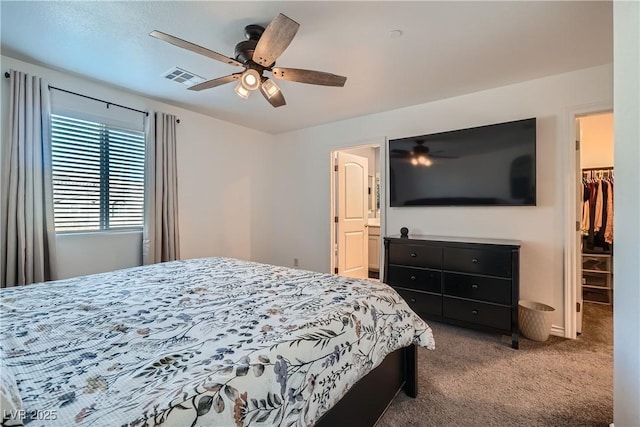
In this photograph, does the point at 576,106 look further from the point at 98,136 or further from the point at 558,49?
the point at 98,136

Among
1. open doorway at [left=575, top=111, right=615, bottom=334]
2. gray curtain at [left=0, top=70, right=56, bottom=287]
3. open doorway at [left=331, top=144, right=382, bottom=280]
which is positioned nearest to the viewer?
gray curtain at [left=0, top=70, right=56, bottom=287]

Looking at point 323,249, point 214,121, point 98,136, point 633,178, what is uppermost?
point 214,121

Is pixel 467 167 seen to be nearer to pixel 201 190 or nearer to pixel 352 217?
pixel 352 217

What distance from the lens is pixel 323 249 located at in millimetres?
4395

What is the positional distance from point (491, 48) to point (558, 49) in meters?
0.54

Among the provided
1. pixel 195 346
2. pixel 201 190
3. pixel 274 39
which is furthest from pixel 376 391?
pixel 201 190

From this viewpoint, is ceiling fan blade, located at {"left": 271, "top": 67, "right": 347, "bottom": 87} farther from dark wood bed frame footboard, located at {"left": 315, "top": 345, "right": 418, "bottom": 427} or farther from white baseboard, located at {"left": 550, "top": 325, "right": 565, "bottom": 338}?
white baseboard, located at {"left": 550, "top": 325, "right": 565, "bottom": 338}

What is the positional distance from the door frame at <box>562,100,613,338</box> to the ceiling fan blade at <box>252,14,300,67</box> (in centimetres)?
270

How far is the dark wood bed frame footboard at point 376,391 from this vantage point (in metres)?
1.26

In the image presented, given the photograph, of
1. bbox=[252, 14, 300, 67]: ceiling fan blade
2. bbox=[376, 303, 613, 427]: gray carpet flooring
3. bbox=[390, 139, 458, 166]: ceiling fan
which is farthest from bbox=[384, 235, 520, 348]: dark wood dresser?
bbox=[252, 14, 300, 67]: ceiling fan blade

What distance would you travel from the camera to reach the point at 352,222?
15.2 feet

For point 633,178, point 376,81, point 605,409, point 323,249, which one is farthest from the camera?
point 323,249

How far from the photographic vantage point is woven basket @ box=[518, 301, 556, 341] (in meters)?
2.59

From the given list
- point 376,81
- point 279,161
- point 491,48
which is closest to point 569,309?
point 491,48
